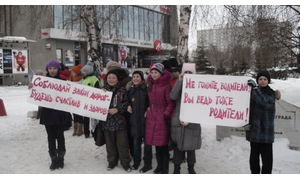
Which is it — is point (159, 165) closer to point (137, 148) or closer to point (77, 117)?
point (137, 148)

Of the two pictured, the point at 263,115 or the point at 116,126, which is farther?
the point at 116,126

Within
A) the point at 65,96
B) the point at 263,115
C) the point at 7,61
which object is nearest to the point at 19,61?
the point at 7,61

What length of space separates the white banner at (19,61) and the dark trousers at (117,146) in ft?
57.2

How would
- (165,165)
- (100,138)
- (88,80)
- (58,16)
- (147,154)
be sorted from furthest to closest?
1. (58,16)
2. (88,80)
3. (100,138)
4. (147,154)
5. (165,165)

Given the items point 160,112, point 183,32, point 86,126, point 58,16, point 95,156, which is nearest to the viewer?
point 160,112

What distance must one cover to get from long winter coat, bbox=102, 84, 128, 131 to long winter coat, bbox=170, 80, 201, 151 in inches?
33.1

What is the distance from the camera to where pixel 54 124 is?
4.45 m

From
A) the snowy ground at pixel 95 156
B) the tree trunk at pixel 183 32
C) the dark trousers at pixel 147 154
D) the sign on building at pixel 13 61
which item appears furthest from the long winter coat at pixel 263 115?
the sign on building at pixel 13 61

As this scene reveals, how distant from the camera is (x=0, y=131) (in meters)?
7.32

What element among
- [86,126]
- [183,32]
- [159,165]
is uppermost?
[183,32]

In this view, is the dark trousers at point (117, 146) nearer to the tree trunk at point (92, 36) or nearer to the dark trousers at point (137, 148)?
the dark trousers at point (137, 148)

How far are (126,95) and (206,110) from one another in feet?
4.28

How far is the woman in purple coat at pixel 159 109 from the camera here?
A: 4.07m

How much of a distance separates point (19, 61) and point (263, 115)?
757 inches
